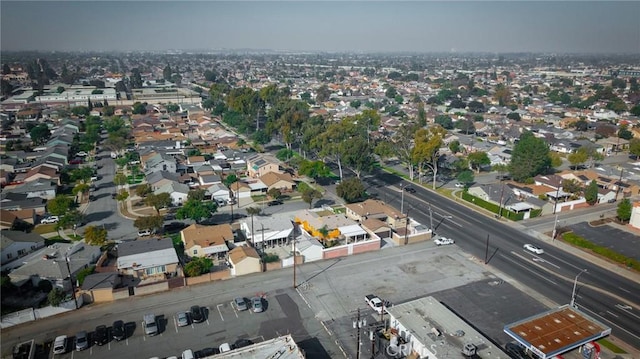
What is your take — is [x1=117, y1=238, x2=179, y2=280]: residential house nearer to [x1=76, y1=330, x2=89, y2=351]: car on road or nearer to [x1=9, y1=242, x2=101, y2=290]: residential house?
[x1=9, y1=242, x2=101, y2=290]: residential house

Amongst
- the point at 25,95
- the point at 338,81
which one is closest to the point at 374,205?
the point at 25,95

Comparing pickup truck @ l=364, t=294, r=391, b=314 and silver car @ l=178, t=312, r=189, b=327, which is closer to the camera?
silver car @ l=178, t=312, r=189, b=327

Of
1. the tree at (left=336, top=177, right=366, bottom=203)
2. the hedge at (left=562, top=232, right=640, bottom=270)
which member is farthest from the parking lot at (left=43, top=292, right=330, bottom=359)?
the hedge at (left=562, top=232, right=640, bottom=270)

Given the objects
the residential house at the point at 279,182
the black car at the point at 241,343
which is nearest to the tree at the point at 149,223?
the residential house at the point at 279,182

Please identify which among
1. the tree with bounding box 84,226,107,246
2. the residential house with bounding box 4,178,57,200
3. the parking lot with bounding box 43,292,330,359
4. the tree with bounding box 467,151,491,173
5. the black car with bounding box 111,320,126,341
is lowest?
the parking lot with bounding box 43,292,330,359

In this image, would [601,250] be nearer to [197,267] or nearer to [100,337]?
[197,267]

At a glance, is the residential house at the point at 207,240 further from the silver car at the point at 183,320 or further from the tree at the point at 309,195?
the tree at the point at 309,195
